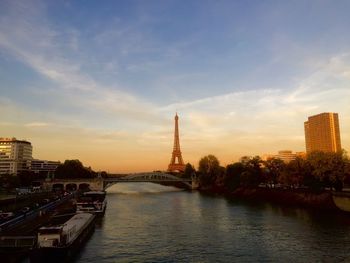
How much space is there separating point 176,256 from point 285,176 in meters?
52.6

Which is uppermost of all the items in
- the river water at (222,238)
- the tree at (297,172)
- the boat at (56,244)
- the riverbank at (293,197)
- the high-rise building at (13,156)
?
the high-rise building at (13,156)

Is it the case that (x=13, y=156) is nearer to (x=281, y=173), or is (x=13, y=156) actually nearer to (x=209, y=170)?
(x=209, y=170)

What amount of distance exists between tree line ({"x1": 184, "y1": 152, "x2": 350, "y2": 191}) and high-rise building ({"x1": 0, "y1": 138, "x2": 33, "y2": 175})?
8790 centimetres

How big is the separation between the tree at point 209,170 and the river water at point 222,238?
74.3 m

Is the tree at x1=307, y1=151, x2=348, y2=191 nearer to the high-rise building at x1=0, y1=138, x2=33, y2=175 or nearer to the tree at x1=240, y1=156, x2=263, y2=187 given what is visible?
the tree at x1=240, y1=156, x2=263, y2=187

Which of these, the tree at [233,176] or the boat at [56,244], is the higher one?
the tree at [233,176]

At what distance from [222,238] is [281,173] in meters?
46.7

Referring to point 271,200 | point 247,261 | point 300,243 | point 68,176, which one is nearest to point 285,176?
point 271,200

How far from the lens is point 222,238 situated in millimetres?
38000

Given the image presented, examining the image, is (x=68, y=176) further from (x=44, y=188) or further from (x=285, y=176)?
(x=285, y=176)

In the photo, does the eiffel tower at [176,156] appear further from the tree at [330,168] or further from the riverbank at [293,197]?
the tree at [330,168]

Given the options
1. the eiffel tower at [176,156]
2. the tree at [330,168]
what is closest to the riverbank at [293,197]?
the tree at [330,168]

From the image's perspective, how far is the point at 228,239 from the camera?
37.6 m

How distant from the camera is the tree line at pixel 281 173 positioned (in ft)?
213
